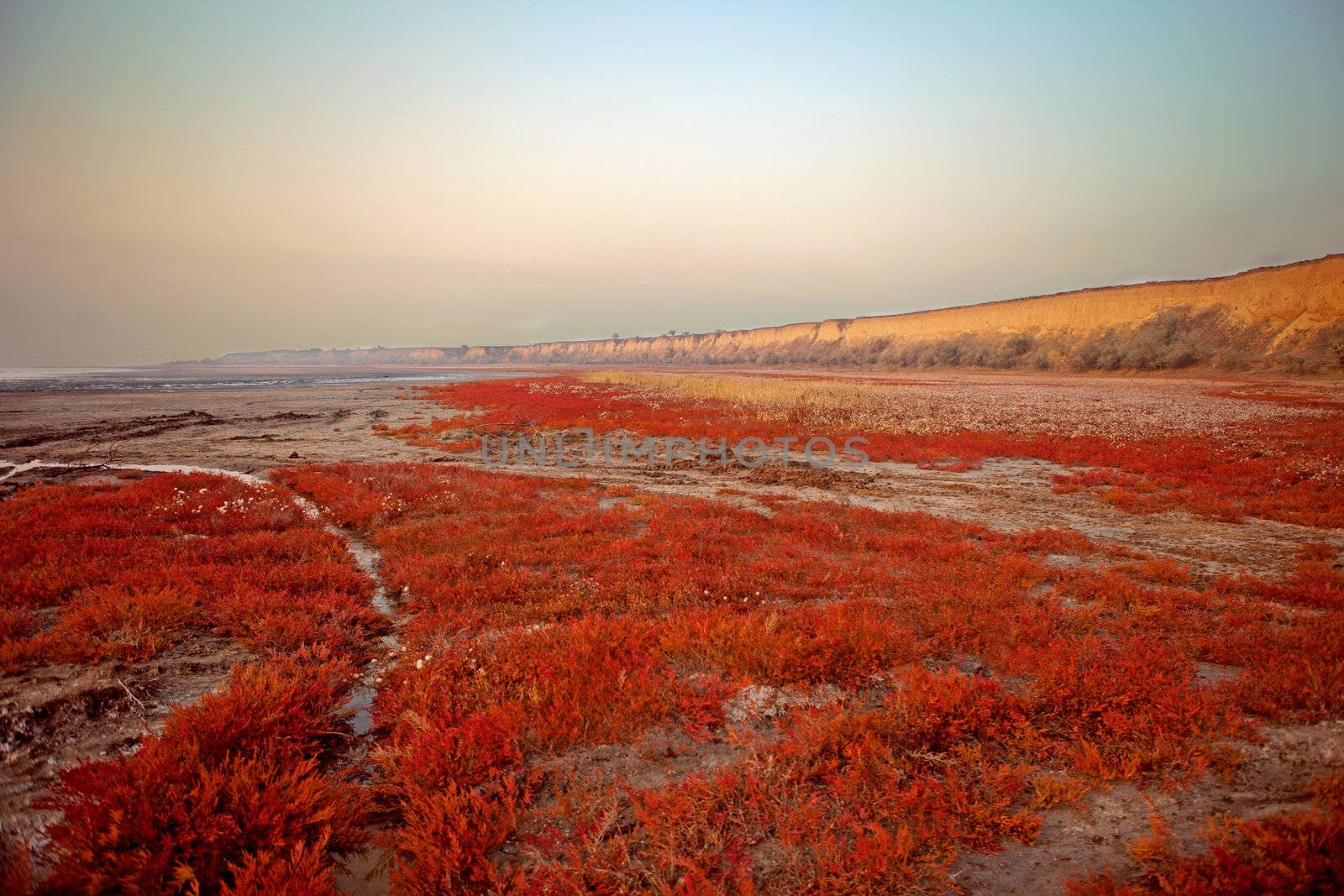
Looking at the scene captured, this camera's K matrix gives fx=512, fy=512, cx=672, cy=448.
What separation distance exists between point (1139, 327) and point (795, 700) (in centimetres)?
8398

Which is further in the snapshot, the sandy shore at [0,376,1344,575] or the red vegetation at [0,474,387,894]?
the sandy shore at [0,376,1344,575]

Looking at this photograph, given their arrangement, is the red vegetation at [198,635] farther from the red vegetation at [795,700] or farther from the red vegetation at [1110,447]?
the red vegetation at [1110,447]

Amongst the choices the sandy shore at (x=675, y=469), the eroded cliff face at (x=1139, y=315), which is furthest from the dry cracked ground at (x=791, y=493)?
the eroded cliff face at (x=1139, y=315)

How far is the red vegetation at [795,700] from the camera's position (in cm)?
345

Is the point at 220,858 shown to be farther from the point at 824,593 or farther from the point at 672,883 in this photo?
the point at 824,593

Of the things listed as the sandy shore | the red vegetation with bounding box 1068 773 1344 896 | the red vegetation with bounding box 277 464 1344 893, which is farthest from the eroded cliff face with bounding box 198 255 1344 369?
the red vegetation with bounding box 1068 773 1344 896

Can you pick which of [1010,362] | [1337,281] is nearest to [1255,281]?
[1337,281]

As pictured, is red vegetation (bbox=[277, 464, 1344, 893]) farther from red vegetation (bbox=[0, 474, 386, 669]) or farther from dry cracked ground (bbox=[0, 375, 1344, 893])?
red vegetation (bbox=[0, 474, 386, 669])

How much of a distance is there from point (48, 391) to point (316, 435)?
1806 inches

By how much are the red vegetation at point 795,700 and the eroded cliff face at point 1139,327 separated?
218 ft

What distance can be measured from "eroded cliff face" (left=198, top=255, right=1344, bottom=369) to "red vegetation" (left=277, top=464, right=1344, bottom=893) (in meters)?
66.5

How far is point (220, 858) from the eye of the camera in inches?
125

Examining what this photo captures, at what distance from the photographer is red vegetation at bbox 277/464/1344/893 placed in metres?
3.45

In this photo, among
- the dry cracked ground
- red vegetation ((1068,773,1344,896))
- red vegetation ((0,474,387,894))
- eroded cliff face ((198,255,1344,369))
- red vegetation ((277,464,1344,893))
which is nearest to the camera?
red vegetation ((1068,773,1344,896))
